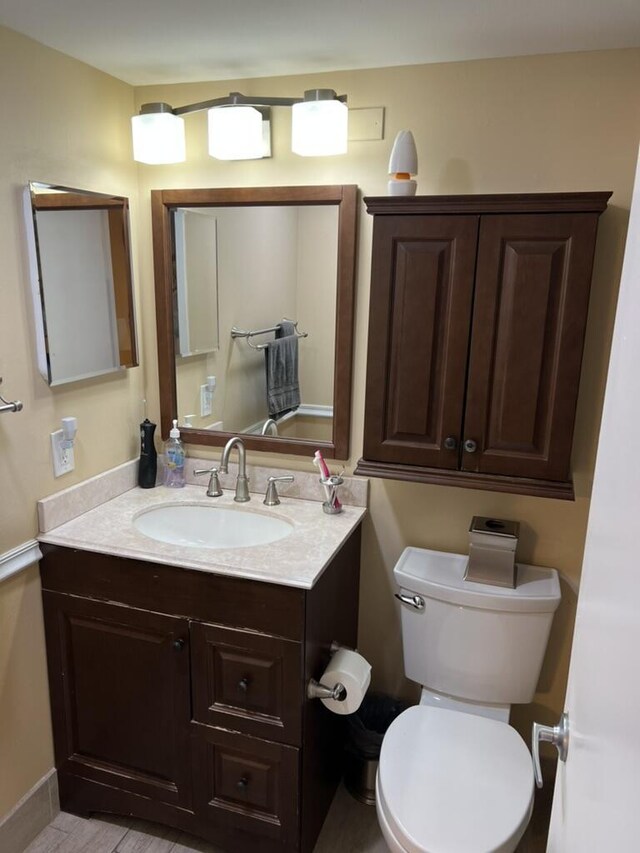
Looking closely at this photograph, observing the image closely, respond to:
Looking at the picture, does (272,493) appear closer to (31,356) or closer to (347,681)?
(347,681)

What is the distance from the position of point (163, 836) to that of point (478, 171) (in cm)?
213

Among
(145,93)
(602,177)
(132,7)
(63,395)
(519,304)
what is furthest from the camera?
(145,93)

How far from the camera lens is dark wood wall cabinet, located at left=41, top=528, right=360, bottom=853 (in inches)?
62.5

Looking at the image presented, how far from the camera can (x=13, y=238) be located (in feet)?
5.24

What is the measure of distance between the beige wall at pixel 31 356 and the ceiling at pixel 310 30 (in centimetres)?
11

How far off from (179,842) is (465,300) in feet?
5.73

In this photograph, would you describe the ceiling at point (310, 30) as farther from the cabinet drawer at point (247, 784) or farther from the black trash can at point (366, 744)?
the black trash can at point (366, 744)

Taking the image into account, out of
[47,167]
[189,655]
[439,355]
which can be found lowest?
[189,655]

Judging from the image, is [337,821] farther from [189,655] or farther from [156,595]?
[156,595]

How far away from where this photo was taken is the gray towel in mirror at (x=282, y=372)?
199 centimetres

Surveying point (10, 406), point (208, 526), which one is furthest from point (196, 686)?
point (10, 406)

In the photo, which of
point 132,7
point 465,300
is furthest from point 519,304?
A: point 132,7

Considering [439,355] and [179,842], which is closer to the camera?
[439,355]

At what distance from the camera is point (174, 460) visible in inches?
84.2
